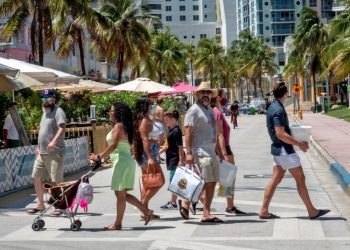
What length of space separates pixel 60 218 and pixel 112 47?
39318 mm

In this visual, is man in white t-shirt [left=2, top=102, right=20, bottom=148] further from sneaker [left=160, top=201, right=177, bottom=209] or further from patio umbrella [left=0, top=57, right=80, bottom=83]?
sneaker [left=160, top=201, right=177, bottom=209]

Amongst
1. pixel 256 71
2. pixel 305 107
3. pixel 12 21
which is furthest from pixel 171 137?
pixel 256 71

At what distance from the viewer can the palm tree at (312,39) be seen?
80500 mm

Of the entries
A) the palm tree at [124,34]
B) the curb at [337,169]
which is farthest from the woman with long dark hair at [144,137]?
the palm tree at [124,34]

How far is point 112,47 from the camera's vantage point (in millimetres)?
50281

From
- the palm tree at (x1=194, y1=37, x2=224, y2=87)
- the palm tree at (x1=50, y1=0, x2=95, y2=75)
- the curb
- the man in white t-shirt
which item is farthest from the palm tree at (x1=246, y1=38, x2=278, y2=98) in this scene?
the man in white t-shirt

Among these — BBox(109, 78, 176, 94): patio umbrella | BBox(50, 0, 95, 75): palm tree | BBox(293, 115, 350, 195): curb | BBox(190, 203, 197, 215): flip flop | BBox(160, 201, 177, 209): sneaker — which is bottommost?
BBox(293, 115, 350, 195): curb

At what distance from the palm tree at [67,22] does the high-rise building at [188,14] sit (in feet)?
376

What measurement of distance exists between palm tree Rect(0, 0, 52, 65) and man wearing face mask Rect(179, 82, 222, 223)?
2410cm

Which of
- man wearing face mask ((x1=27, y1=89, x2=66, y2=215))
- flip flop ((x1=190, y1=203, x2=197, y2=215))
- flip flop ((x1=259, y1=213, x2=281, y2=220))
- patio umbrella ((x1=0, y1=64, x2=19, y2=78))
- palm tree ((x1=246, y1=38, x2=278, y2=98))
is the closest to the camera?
flip flop ((x1=259, y1=213, x2=281, y2=220))

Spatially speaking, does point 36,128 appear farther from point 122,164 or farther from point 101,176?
point 122,164

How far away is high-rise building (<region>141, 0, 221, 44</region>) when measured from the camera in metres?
160

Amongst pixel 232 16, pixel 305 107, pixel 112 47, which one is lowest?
pixel 305 107

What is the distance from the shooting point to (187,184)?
10352 millimetres
